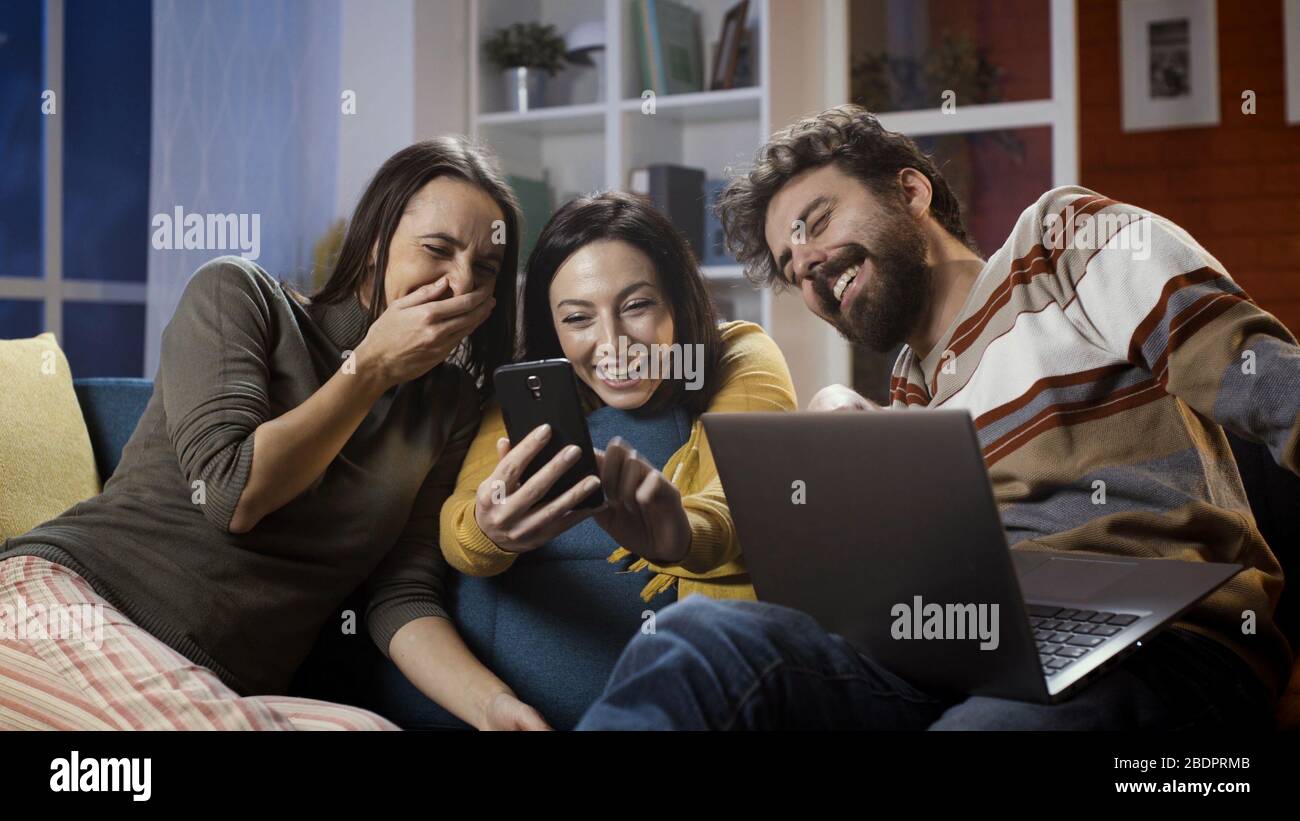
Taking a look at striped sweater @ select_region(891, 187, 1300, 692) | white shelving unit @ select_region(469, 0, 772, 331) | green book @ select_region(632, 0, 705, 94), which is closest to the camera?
striped sweater @ select_region(891, 187, 1300, 692)

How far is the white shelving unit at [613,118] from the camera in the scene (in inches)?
69.1

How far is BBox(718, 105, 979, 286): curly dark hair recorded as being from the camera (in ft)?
4.48

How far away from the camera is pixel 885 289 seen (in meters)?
1.33

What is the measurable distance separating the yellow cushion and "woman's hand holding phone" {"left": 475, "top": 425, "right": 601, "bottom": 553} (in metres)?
0.59

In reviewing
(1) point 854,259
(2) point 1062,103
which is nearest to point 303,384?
(1) point 854,259

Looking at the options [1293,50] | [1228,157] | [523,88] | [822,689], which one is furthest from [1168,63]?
[822,689]

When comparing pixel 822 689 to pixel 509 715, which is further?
pixel 509 715

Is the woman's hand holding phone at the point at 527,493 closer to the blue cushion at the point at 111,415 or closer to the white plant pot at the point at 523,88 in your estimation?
the blue cushion at the point at 111,415

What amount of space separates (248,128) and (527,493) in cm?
75

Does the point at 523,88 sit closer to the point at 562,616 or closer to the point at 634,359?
the point at 634,359

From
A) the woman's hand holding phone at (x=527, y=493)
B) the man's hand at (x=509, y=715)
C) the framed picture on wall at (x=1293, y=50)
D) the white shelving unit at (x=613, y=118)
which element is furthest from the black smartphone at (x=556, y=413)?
the framed picture on wall at (x=1293, y=50)

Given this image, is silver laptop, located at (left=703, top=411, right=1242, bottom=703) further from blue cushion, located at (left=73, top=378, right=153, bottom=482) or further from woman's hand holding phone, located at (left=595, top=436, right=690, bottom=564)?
blue cushion, located at (left=73, top=378, right=153, bottom=482)

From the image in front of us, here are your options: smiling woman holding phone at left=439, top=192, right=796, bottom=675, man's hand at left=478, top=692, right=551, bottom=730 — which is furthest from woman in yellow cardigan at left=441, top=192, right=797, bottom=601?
man's hand at left=478, top=692, right=551, bottom=730

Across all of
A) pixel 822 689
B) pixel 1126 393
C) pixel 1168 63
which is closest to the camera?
pixel 822 689
